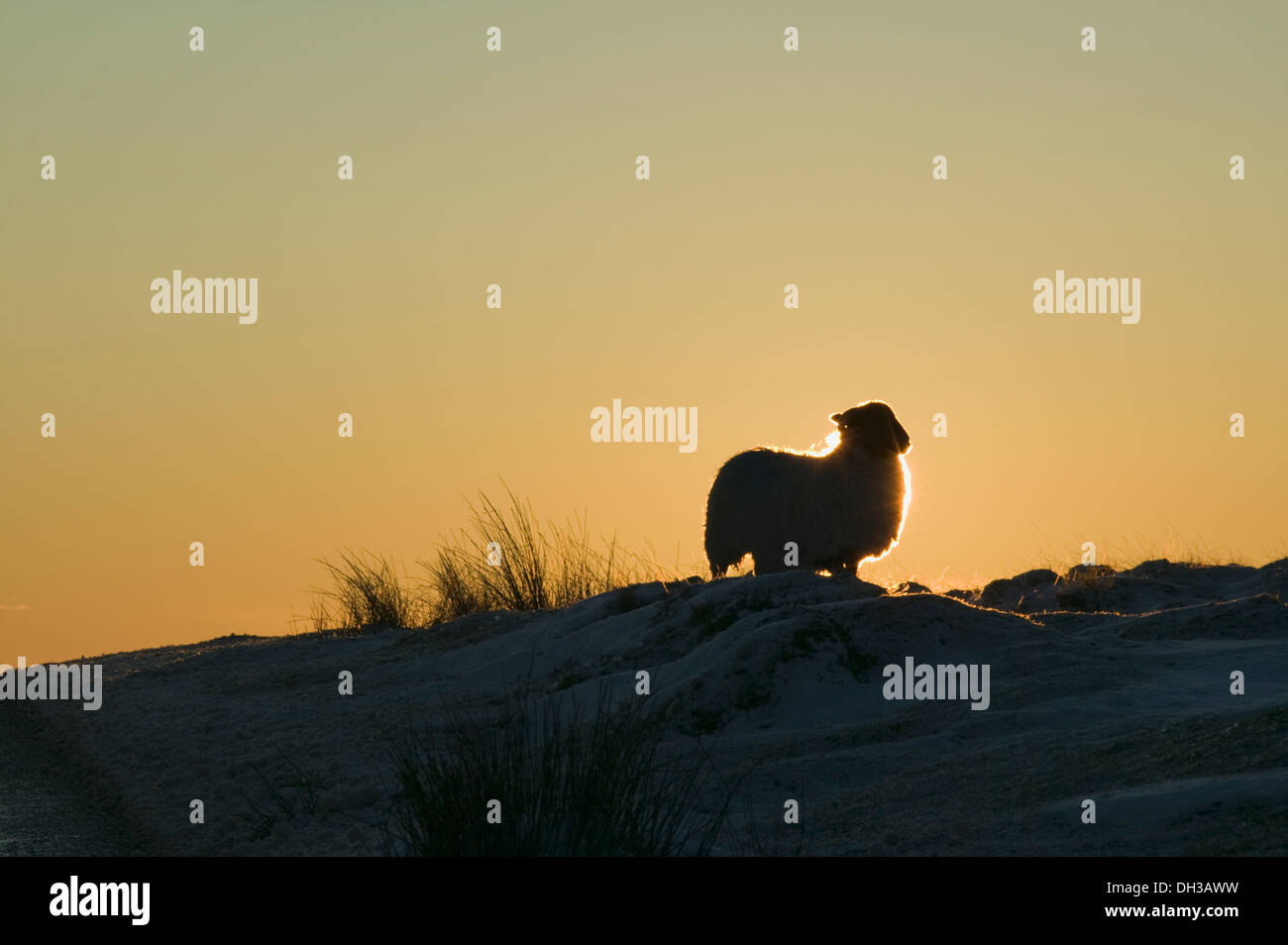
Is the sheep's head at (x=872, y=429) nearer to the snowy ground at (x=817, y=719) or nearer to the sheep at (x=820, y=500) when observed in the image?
the sheep at (x=820, y=500)

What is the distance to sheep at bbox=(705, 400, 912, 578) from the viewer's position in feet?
40.6

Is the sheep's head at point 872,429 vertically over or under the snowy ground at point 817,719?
over

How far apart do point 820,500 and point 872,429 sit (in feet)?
2.70

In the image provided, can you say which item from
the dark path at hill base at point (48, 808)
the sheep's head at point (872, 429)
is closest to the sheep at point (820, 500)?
the sheep's head at point (872, 429)

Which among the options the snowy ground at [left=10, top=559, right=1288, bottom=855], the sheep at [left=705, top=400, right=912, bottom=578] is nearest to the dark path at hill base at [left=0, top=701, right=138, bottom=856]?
the snowy ground at [left=10, top=559, right=1288, bottom=855]

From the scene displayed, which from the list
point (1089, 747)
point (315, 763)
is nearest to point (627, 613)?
point (315, 763)

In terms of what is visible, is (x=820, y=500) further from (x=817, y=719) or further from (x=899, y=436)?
(x=817, y=719)

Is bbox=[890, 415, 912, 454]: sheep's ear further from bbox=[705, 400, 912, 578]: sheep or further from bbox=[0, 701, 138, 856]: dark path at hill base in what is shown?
bbox=[0, 701, 138, 856]: dark path at hill base

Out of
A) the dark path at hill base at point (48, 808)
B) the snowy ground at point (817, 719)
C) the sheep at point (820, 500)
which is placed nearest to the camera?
the snowy ground at point (817, 719)

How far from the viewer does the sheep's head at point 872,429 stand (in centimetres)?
1257

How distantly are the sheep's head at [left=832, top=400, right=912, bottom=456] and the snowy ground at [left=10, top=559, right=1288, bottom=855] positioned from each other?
75.9 inches

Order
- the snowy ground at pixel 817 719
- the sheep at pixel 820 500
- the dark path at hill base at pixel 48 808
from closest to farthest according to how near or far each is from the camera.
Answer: the snowy ground at pixel 817 719
the dark path at hill base at pixel 48 808
the sheep at pixel 820 500

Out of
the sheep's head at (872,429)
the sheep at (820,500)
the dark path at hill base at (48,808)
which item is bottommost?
the dark path at hill base at (48,808)
